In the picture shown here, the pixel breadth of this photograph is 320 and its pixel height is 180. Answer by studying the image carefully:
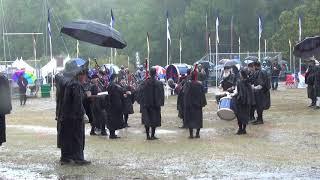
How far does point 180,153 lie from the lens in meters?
13.3

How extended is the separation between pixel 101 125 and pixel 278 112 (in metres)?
8.15

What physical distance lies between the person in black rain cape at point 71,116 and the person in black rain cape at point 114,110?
4041mm

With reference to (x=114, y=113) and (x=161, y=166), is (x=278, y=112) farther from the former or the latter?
(x=161, y=166)

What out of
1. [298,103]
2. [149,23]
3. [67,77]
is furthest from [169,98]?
[149,23]

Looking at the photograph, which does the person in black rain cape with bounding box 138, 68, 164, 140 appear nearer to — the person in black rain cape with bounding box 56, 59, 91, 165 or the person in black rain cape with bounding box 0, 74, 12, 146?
the person in black rain cape with bounding box 56, 59, 91, 165

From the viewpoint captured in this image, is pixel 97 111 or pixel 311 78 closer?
pixel 97 111

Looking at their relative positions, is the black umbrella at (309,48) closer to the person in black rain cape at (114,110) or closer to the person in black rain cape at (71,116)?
the person in black rain cape at (71,116)

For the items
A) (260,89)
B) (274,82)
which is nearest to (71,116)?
(260,89)

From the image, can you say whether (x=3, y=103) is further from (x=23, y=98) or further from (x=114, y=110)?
(x=23, y=98)

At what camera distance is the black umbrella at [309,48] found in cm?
1068

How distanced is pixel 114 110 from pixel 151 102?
1.08 metres

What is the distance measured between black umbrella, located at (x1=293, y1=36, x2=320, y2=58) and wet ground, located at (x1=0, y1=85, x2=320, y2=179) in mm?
1989

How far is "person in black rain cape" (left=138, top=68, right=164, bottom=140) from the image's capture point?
1588 centimetres

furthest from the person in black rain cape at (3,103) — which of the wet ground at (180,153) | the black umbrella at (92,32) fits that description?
the black umbrella at (92,32)
